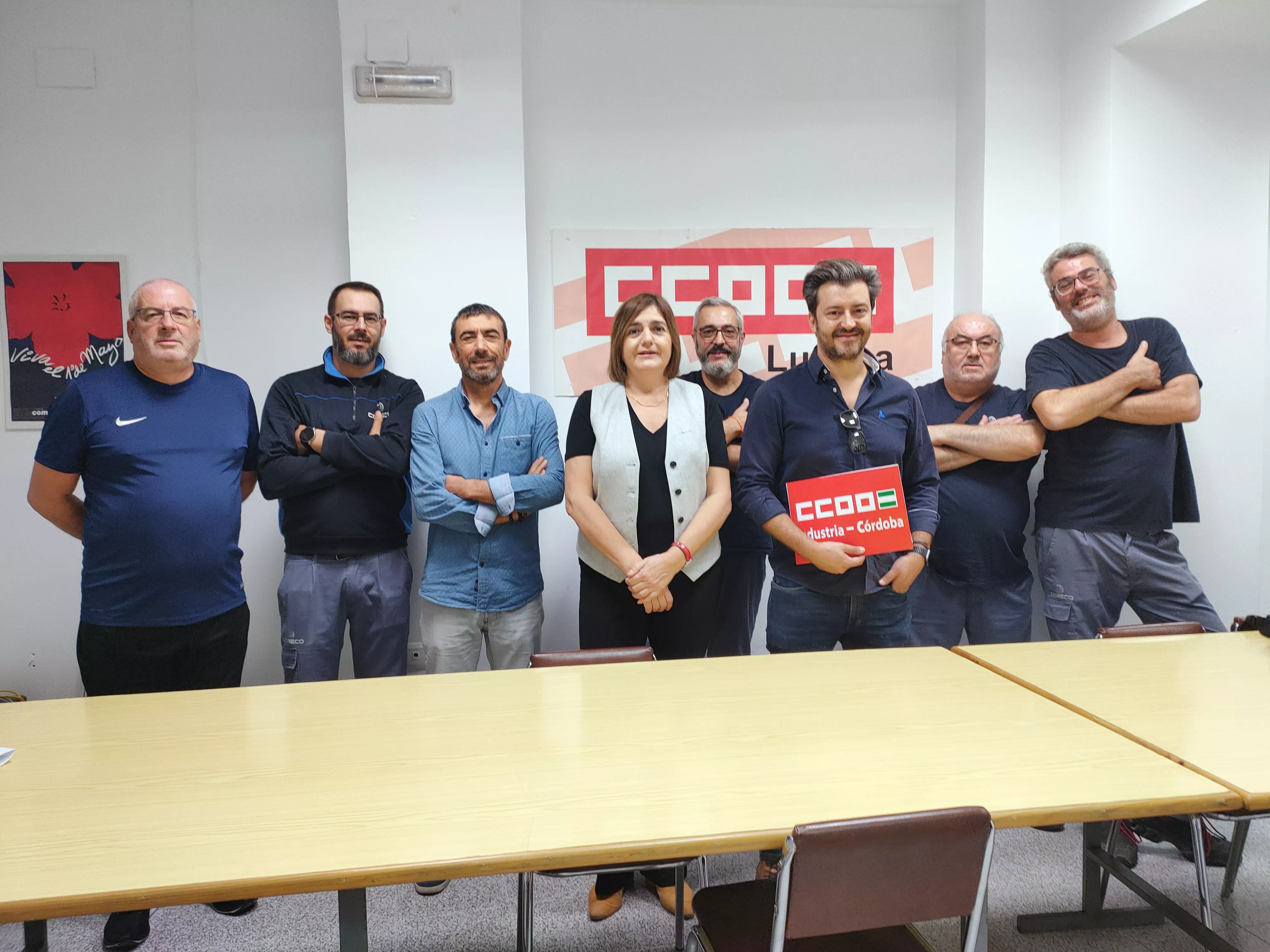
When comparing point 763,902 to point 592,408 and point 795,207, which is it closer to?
point 592,408

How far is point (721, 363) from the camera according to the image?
3426 mm

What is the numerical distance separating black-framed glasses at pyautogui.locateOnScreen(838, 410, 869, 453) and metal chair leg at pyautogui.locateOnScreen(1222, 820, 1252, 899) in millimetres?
1542

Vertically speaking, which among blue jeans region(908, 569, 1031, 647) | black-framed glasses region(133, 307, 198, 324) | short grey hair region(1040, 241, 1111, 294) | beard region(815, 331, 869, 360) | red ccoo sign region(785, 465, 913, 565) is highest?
short grey hair region(1040, 241, 1111, 294)

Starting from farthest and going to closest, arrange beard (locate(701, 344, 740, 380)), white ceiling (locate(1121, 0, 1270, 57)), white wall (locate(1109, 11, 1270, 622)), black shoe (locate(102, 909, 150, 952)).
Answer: white wall (locate(1109, 11, 1270, 622)) < beard (locate(701, 344, 740, 380)) < white ceiling (locate(1121, 0, 1270, 57)) < black shoe (locate(102, 909, 150, 952))

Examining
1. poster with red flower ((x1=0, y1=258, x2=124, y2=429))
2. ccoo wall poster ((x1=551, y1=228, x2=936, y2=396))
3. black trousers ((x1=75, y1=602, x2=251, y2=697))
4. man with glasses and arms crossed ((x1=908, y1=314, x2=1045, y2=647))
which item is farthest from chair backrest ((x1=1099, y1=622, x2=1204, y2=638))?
poster with red flower ((x1=0, y1=258, x2=124, y2=429))

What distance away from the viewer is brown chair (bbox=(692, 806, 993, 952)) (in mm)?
1217

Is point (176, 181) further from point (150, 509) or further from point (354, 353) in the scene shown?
point (150, 509)

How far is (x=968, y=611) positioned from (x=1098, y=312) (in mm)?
1279

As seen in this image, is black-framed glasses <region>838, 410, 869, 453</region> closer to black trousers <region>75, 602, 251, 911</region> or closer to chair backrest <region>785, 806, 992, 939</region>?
chair backrest <region>785, 806, 992, 939</region>

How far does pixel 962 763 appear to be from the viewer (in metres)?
1.49

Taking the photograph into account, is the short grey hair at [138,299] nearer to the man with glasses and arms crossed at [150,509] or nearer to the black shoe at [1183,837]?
the man with glasses and arms crossed at [150,509]

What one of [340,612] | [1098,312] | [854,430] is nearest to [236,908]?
[340,612]

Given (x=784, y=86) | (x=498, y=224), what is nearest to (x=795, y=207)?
(x=784, y=86)

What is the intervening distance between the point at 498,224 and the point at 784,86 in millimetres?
1644
